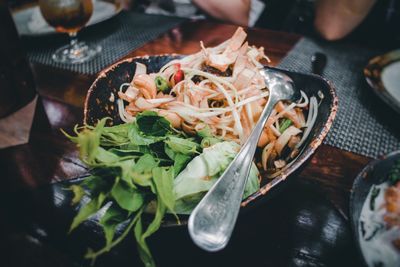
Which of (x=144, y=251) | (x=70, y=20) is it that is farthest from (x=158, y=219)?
(x=70, y=20)

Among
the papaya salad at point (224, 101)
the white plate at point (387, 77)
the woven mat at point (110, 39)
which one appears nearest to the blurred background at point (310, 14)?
the woven mat at point (110, 39)

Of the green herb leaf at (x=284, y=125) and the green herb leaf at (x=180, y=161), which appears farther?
the green herb leaf at (x=284, y=125)

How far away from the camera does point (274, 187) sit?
56cm

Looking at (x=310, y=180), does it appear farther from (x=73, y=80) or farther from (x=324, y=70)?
(x=73, y=80)

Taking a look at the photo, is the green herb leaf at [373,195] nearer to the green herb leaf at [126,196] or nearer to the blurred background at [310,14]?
the green herb leaf at [126,196]

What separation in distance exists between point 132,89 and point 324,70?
0.93 metres

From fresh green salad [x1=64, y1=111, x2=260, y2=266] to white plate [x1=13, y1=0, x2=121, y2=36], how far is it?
133cm

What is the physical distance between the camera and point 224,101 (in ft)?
2.90

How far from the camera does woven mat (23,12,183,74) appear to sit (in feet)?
4.93

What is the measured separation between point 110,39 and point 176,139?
130 cm

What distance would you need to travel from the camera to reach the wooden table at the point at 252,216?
0.66 meters

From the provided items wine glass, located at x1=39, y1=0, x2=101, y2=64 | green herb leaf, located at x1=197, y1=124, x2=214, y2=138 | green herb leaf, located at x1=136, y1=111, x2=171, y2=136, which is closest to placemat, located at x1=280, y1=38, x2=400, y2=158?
green herb leaf, located at x1=197, y1=124, x2=214, y2=138

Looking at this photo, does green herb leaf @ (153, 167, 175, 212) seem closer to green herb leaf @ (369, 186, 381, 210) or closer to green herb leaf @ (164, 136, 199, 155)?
green herb leaf @ (164, 136, 199, 155)

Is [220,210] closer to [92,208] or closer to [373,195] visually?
[92,208]
